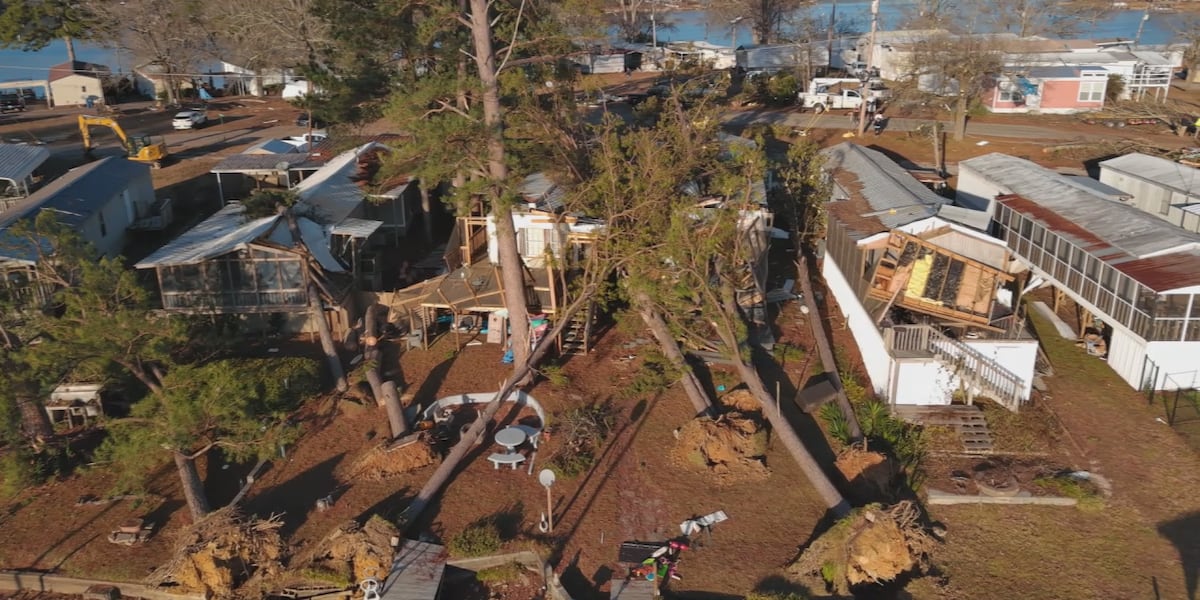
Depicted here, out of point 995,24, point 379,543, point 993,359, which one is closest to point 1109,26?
point 995,24

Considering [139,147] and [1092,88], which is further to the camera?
[1092,88]

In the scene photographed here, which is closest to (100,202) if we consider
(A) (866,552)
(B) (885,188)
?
(B) (885,188)

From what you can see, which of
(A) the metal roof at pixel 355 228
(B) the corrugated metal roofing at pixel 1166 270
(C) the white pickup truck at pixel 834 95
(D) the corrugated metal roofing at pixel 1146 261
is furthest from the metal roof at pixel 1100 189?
(A) the metal roof at pixel 355 228

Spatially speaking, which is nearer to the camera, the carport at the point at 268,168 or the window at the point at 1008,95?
the carport at the point at 268,168

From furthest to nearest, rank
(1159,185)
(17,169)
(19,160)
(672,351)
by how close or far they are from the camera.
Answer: (19,160) → (17,169) → (1159,185) → (672,351)

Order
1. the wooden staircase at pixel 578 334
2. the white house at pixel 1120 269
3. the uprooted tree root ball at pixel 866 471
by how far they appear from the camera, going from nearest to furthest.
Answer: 1. the uprooted tree root ball at pixel 866 471
2. the white house at pixel 1120 269
3. the wooden staircase at pixel 578 334

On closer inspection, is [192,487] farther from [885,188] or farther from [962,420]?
[885,188]

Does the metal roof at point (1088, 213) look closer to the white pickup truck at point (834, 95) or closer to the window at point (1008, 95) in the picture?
the white pickup truck at point (834, 95)
